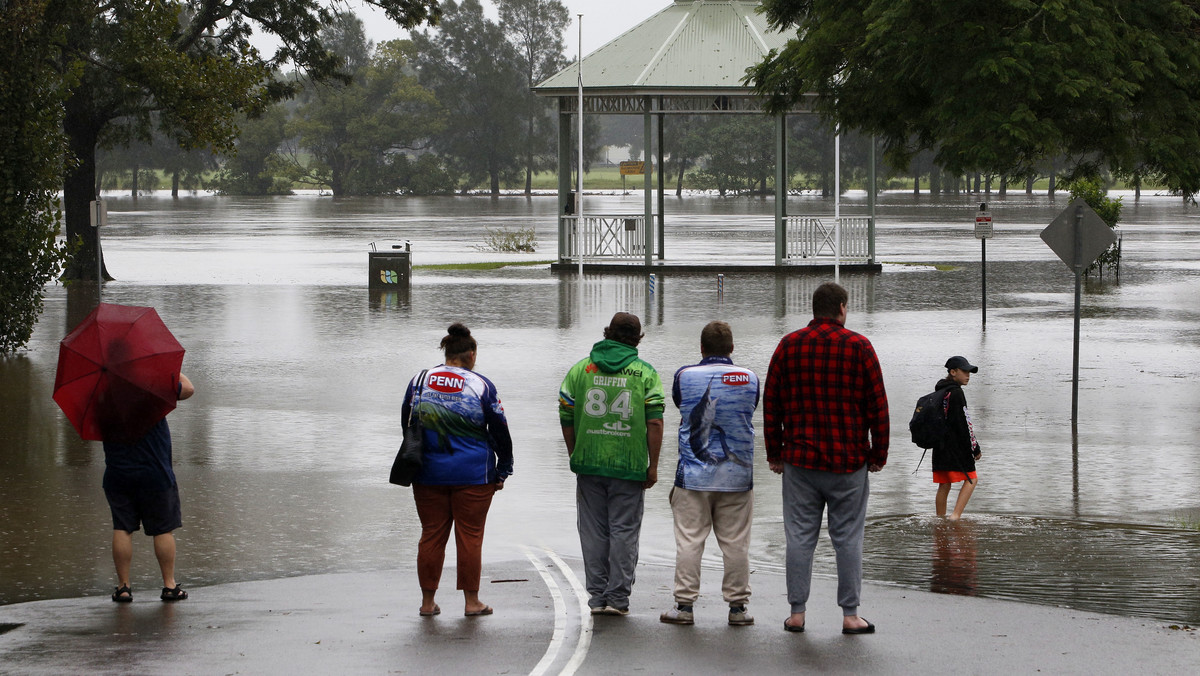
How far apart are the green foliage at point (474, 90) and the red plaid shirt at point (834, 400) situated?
Answer: 12017 centimetres

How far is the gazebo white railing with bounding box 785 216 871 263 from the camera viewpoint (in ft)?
111

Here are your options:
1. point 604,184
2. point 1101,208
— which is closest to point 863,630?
point 1101,208

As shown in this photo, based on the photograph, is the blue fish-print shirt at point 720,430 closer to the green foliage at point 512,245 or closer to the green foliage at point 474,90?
the green foliage at point 512,245

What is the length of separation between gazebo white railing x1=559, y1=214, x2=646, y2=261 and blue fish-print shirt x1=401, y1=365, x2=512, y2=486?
88.6 feet

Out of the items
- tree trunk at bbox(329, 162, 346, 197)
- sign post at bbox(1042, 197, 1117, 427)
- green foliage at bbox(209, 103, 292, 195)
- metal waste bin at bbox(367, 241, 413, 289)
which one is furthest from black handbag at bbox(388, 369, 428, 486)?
green foliage at bbox(209, 103, 292, 195)

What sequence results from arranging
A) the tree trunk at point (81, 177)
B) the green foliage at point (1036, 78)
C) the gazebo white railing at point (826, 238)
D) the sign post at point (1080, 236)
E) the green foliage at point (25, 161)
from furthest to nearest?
the gazebo white railing at point (826, 238) → the tree trunk at point (81, 177) → the green foliage at point (25, 161) → the green foliage at point (1036, 78) → the sign post at point (1080, 236)

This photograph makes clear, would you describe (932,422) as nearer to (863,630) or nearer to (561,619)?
(863,630)

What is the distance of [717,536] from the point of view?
693 cm

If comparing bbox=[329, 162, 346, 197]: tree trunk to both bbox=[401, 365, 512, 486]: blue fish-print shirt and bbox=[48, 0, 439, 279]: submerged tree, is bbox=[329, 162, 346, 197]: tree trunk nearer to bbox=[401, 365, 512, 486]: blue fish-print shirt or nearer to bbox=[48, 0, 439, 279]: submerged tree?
bbox=[48, 0, 439, 279]: submerged tree

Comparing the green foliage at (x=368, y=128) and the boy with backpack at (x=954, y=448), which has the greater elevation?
the green foliage at (x=368, y=128)

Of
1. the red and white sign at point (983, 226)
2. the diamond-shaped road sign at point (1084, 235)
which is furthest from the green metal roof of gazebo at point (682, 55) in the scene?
the diamond-shaped road sign at point (1084, 235)

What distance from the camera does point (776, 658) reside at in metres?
6.20

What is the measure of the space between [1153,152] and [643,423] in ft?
34.6

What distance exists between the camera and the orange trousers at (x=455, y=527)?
6996mm
